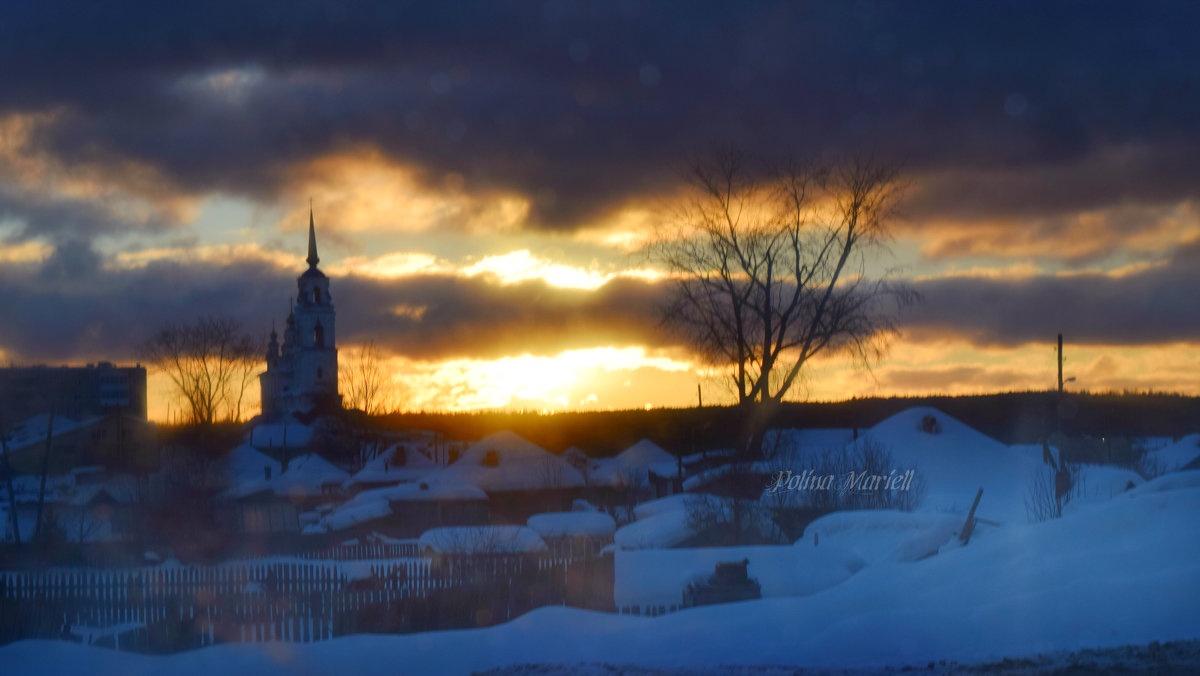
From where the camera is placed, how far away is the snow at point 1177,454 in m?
33.8

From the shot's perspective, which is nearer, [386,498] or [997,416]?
[386,498]

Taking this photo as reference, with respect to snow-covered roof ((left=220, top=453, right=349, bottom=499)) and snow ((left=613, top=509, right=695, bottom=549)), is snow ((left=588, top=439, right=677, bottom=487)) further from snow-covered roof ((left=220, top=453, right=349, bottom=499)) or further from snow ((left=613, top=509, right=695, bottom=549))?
snow ((left=613, top=509, right=695, bottom=549))

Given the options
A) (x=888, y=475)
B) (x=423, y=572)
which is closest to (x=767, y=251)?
(x=888, y=475)

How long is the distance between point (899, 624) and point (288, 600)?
13003mm

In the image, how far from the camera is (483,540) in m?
22.2

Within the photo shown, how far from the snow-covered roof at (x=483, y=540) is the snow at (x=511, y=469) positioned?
711 inches

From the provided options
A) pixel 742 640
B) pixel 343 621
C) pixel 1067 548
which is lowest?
pixel 343 621

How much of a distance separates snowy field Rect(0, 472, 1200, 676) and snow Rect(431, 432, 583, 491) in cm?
2792

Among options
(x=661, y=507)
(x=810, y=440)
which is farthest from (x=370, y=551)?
(x=810, y=440)

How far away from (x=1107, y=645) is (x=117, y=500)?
40292 mm

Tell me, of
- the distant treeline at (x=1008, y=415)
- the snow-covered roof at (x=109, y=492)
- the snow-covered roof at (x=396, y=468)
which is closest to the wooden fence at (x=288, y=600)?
the snow-covered roof at (x=109, y=492)

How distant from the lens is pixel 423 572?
1938 cm

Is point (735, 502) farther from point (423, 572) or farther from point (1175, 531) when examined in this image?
point (1175, 531)

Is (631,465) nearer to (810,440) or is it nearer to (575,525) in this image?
(810,440)
